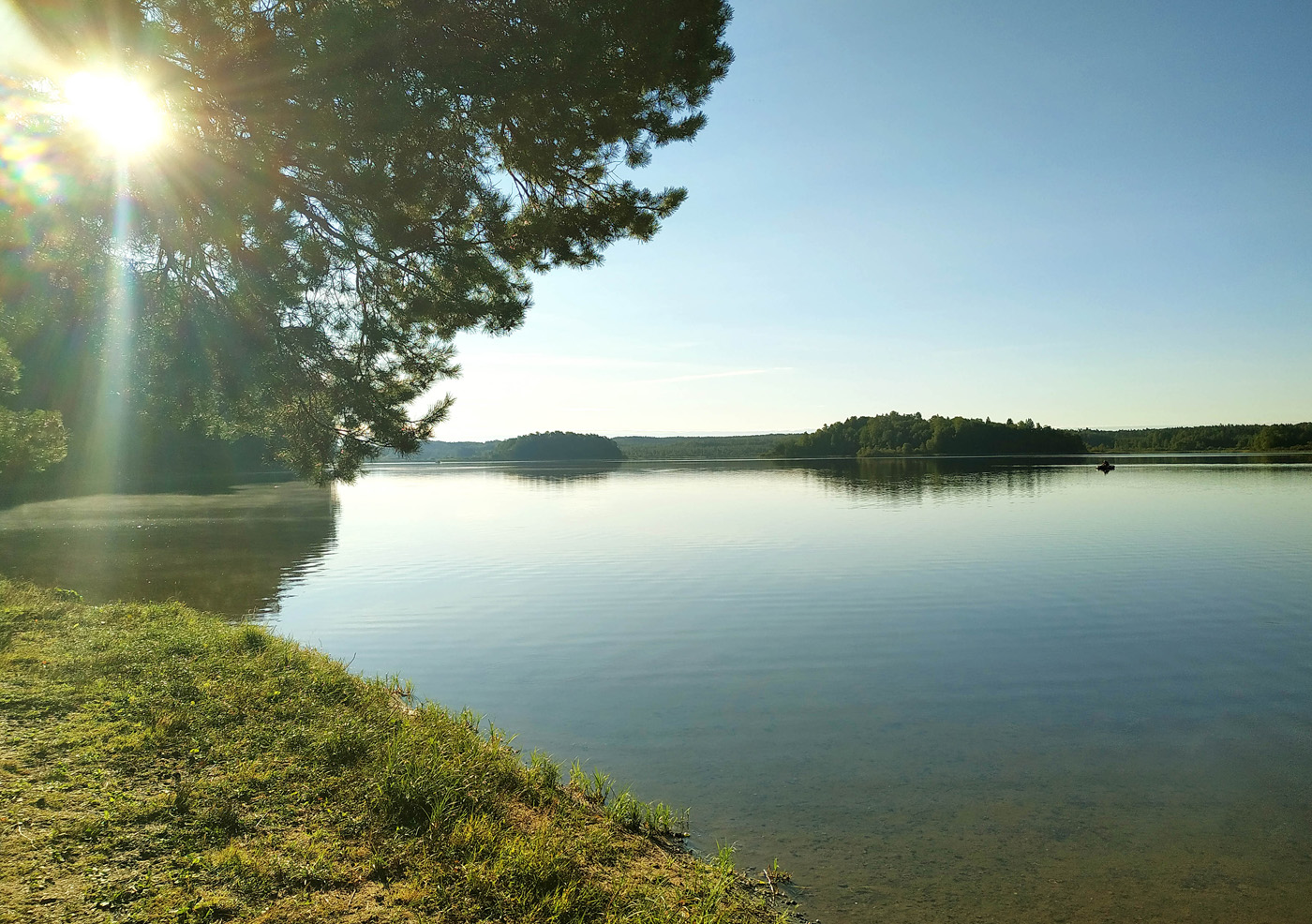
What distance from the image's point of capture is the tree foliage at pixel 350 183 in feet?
30.2

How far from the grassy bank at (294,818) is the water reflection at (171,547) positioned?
1029cm

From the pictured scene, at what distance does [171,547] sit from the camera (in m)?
28.3

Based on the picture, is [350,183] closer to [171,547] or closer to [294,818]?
[294,818]

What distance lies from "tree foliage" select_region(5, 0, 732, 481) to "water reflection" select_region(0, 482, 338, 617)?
8.14m

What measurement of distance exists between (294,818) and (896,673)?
908 cm

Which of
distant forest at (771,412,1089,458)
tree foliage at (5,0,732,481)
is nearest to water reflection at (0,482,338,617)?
tree foliage at (5,0,732,481)

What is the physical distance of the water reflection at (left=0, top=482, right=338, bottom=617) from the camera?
20125mm

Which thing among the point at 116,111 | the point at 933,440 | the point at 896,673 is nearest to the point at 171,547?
the point at 116,111

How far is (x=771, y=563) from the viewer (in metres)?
23.4

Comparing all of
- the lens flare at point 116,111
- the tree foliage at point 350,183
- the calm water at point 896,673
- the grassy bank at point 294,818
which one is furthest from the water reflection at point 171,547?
the lens flare at point 116,111

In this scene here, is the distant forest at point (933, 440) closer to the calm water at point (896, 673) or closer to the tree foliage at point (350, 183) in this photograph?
the calm water at point (896, 673)

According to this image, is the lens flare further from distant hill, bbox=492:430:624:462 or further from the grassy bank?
distant hill, bbox=492:430:624:462

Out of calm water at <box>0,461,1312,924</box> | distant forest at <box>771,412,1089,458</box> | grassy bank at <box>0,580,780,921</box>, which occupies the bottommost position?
calm water at <box>0,461,1312,924</box>

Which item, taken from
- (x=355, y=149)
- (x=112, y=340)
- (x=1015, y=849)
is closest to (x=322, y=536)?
(x=112, y=340)
